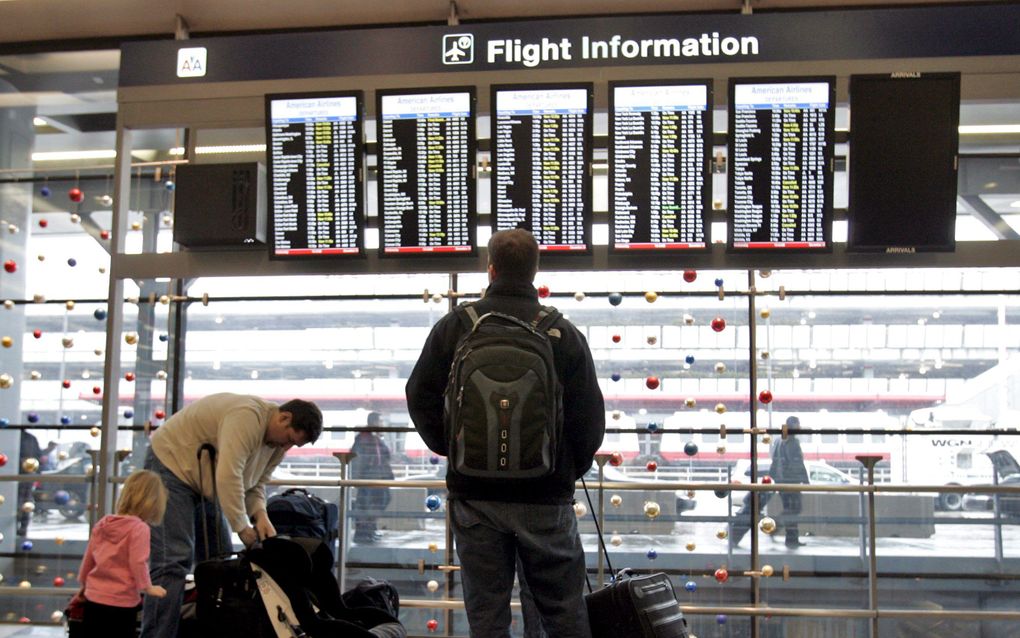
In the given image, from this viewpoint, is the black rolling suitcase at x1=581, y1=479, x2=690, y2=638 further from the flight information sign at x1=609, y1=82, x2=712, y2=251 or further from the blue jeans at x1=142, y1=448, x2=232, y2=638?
the flight information sign at x1=609, y1=82, x2=712, y2=251

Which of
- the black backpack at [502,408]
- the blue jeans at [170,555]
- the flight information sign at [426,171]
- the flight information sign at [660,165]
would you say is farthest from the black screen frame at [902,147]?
the blue jeans at [170,555]

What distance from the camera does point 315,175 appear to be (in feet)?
17.3

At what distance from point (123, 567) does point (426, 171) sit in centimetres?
237

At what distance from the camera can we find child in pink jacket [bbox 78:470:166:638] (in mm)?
4004

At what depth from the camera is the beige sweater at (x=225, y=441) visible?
159 inches

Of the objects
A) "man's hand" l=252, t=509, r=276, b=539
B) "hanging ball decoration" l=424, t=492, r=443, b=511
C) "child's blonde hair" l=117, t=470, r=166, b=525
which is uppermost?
"child's blonde hair" l=117, t=470, r=166, b=525

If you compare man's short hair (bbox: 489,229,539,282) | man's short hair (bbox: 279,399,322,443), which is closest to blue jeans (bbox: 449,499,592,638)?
man's short hair (bbox: 489,229,539,282)

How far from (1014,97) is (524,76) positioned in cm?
245

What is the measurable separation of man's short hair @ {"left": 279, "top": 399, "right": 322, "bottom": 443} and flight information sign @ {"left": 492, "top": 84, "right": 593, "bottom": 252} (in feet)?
4.97

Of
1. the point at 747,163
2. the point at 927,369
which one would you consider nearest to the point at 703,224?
the point at 747,163

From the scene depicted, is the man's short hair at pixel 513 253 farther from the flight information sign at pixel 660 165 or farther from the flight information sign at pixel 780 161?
the flight information sign at pixel 780 161

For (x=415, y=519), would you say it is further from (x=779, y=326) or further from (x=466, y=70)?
(x=466, y=70)

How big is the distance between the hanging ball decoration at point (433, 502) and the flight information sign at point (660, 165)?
285 centimetres

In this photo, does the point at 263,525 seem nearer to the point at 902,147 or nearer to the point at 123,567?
the point at 123,567
